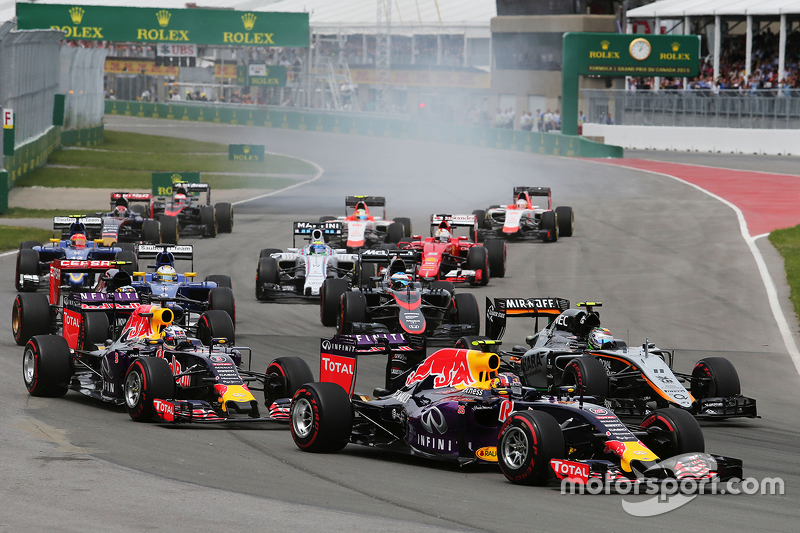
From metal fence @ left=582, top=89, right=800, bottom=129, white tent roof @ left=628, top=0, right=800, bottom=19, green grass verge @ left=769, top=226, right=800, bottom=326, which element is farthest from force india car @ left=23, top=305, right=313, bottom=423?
white tent roof @ left=628, top=0, right=800, bottom=19

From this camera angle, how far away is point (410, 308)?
19031 millimetres

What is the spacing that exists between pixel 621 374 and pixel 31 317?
8.88 meters

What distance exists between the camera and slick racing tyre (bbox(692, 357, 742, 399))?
14336mm

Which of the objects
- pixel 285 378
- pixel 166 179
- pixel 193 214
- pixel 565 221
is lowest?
pixel 285 378

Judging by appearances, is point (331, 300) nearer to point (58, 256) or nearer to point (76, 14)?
point (58, 256)

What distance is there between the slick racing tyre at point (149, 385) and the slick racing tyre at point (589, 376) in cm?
476

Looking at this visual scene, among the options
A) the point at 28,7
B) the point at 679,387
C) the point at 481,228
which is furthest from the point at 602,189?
the point at 28,7

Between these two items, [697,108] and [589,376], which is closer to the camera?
[589,376]

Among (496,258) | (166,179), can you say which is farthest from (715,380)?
(166,179)

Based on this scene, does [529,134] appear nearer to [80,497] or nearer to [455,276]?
[455,276]

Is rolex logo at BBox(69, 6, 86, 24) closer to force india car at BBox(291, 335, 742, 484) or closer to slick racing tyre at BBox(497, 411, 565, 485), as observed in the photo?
force india car at BBox(291, 335, 742, 484)

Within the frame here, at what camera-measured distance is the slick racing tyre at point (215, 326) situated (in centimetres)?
1634

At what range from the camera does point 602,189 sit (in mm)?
45406

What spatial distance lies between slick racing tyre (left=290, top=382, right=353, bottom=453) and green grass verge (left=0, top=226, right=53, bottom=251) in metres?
19.7
